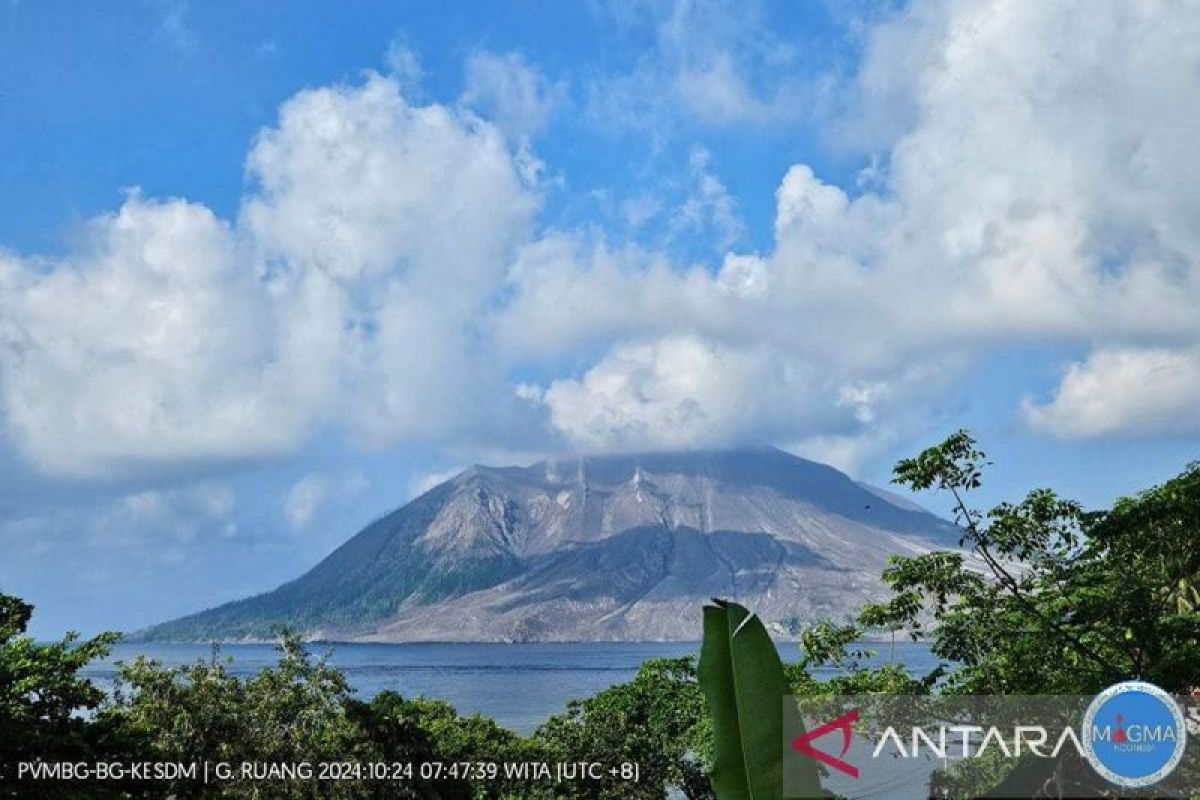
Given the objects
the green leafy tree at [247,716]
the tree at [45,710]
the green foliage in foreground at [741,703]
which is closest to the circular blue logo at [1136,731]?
the green foliage in foreground at [741,703]

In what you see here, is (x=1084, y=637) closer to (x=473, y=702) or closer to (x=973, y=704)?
(x=973, y=704)

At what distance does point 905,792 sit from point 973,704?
4270 cm

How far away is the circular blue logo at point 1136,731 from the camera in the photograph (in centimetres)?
741

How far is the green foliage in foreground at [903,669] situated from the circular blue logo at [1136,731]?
2772 millimetres

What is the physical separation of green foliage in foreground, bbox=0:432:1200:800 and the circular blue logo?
109 inches

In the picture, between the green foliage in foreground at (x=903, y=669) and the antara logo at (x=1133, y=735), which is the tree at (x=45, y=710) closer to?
the green foliage in foreground at (x=903, y=669)

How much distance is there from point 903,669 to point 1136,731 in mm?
9097

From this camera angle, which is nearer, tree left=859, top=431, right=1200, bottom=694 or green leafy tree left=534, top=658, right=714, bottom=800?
tree left=859, top=431, right=1200, bottom=694

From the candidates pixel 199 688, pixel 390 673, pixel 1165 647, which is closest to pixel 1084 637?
pixel 1165 647

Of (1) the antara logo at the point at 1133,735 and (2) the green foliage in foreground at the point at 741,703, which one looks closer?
(2) the green foliage in foreground at the point at 741,703

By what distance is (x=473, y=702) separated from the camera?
116188 millimetres

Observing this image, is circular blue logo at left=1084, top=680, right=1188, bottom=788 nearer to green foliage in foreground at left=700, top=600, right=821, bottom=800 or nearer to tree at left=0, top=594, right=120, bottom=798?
green foliage in foreground at left=700, top=600, right=821, bottom=800

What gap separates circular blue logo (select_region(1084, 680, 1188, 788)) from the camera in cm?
741

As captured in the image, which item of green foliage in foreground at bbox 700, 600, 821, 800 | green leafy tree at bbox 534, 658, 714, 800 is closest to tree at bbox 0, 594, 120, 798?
green leafy tree at bbox 534, 658, 714, 800
